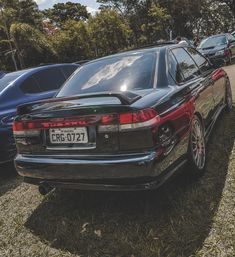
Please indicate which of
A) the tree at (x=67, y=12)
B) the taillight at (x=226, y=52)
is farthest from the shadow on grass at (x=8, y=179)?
the tree at (x=67, y=12)

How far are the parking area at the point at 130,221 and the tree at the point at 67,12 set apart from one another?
214 feet

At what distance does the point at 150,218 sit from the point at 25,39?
107 feet

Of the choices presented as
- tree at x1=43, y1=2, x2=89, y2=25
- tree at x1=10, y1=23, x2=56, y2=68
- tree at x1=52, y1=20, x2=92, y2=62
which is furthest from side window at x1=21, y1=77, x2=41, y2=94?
tree at x1=43, y1=2, x2=89, y2=25

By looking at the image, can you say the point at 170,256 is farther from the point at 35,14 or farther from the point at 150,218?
the point at 35,14

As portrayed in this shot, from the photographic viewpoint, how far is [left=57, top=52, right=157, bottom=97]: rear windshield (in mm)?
3994

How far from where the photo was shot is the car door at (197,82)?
14.4ft

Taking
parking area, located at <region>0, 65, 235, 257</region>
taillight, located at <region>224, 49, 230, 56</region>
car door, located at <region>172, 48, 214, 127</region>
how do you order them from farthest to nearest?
taillight, located at <region>224, 49, 230, 56</region>
car door, located at <region>172, 48, 214, 127</region>
parking area, located at <region>0, 65, 235, 257</region>

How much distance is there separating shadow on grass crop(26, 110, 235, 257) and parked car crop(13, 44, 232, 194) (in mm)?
273

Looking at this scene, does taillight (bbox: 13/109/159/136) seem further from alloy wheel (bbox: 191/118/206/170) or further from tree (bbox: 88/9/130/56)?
tree (bbox: 88/9/130/56)

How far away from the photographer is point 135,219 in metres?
3.53

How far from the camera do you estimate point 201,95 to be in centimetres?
456

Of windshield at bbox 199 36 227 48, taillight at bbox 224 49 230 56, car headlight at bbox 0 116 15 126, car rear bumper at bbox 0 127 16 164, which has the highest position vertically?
car headlight at bbox 0 116 15 126

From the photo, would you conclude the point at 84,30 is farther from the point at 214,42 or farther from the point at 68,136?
the point at 68,136

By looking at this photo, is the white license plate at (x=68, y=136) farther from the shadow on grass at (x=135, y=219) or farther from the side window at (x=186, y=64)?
the side window at (x=186, y=64)
